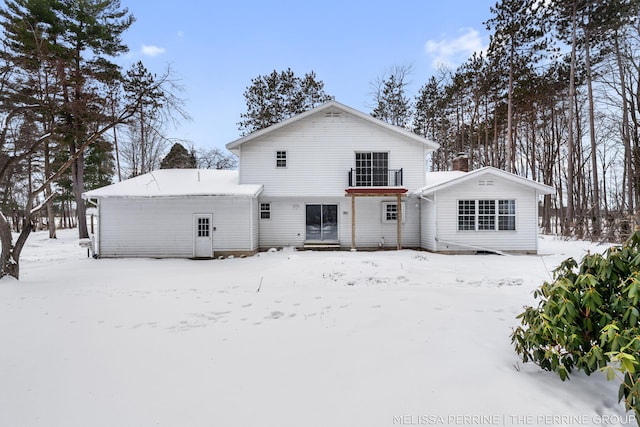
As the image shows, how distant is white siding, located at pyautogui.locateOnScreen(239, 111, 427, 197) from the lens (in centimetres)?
1422

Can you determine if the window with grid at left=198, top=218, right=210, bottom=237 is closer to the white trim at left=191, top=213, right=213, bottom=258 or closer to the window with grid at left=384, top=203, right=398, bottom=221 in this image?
the white trim at left=191, top=213, right=213, bottom=258

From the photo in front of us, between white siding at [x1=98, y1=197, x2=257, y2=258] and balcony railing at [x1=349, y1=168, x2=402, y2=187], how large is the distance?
5.26m

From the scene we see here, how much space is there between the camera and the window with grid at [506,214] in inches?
508

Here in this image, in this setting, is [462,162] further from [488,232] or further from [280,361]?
[280,361]

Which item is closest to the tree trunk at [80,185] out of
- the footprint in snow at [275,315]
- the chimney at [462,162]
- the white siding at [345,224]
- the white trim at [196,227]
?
the white trim at [196,227]

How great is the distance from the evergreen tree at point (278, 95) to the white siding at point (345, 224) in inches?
442

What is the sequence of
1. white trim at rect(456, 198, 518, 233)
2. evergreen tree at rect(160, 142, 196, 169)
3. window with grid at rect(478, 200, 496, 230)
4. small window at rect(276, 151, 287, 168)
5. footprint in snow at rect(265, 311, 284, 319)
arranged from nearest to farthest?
footprint in snow at rect(265, 311, 284, 319)
white trim at rect(456, 198, 518, 233)
window with grid at rect(478, 200, 496, 230)
small window at rect(276, 151, 287, 168)
evergreen tree at rect(160, 142, 196, 169)

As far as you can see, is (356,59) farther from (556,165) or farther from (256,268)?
(556,165)

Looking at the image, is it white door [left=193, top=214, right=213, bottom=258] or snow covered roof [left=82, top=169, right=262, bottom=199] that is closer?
snow covered roof [left=82, top=169, right=262, bottom=199]

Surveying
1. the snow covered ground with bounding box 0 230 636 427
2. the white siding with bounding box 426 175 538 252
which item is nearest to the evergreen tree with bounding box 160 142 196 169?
the snow covered ground with bounding box 0 230 636 427

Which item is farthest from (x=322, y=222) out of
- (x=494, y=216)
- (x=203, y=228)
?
(x=494, y=216)

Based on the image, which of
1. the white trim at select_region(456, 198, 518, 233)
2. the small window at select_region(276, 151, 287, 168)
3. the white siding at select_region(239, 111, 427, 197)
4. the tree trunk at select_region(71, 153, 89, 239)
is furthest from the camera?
the tree trunk at select_region(71, 153, 89, 239)

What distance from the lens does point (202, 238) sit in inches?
503

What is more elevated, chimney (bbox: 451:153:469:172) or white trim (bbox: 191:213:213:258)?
chimney (bbox: 451:153:469:172)
